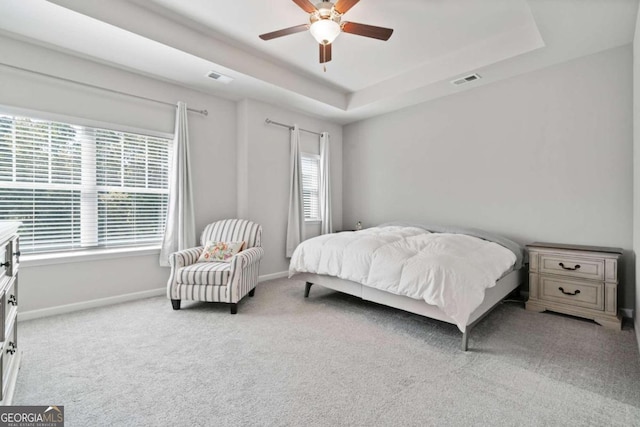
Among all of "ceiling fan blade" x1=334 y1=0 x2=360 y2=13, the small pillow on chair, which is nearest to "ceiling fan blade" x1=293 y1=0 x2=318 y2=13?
"ceiling fan blade" x1=334 y1=0 x2=360 y2=13

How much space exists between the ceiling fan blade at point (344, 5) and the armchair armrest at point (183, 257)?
2.80 meters

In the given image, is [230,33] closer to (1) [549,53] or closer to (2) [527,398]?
(1) [549,53]

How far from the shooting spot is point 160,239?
3928mm

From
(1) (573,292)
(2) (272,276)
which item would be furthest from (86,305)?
(1) (573,292)

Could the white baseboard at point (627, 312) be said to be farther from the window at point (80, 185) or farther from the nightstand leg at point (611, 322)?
the window at point (80, 185)

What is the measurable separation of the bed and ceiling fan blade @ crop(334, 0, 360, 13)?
80.4 inches

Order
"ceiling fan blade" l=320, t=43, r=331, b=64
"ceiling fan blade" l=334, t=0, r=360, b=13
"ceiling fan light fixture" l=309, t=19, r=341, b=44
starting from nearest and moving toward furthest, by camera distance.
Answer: "ceiling fan blade" l=334, t=0, r=360, b=13 < "ceiling fan light fixture" l=309, t=19, r=341, b=44 < "ceiling fan blade" l=320, t=43, r=331, b=64

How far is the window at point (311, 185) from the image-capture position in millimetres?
5367

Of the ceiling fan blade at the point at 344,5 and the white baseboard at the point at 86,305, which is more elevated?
the ceiling fan blade at the point at 344,5

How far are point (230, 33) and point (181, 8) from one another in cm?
53

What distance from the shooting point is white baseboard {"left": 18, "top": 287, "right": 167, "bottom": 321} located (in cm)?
296

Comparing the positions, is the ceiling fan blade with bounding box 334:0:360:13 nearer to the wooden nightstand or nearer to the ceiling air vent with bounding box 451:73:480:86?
the ceiling air vent with bounding box 451:73:480:86

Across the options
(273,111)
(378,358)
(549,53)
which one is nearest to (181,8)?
(273,111)

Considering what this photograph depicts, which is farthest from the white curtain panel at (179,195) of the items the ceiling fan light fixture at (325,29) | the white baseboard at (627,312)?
the white baseboard at (627,312)
